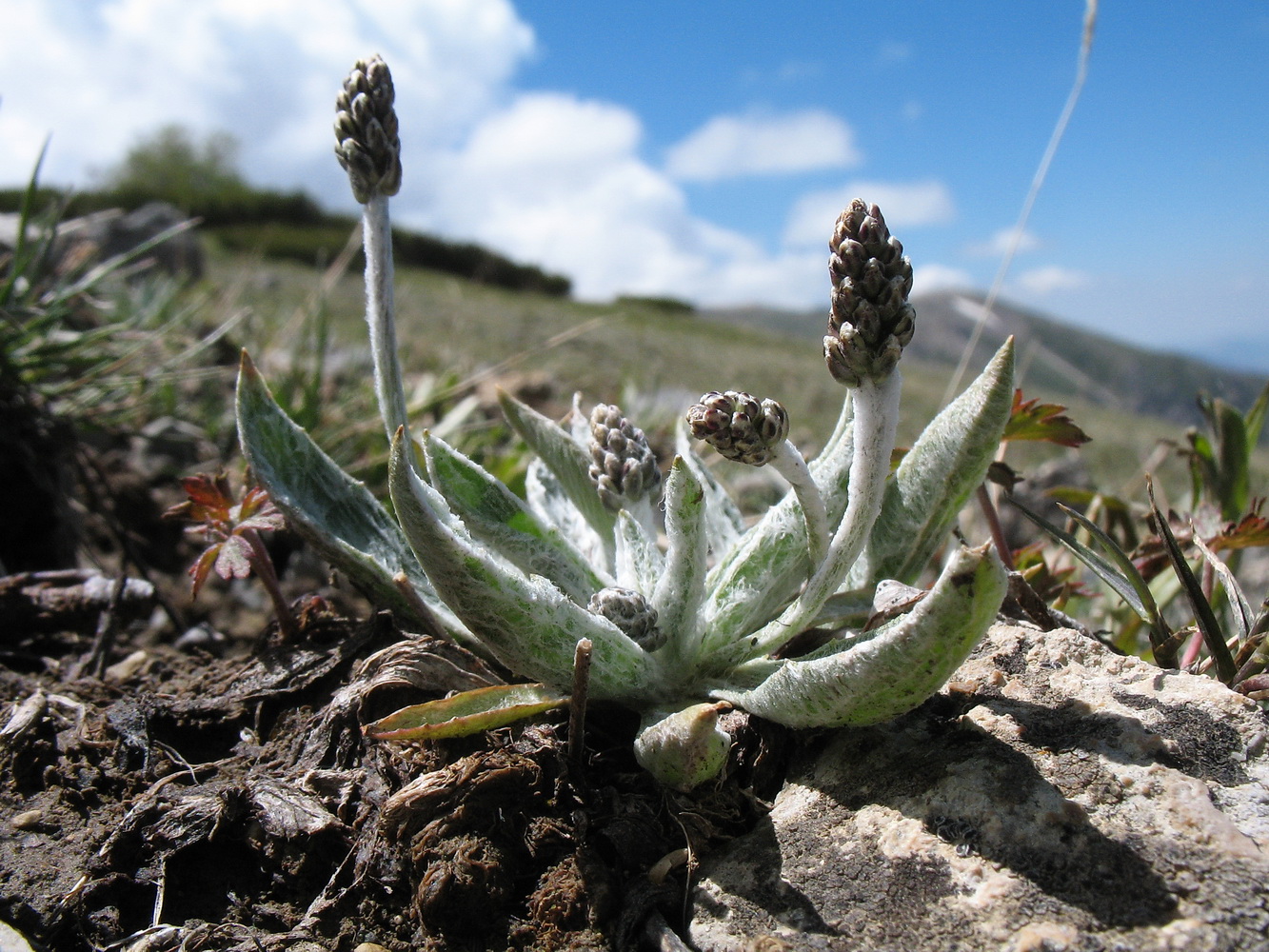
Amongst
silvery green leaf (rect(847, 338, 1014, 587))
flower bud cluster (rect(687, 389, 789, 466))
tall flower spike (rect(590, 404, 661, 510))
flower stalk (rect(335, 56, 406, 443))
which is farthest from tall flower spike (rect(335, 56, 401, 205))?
silvery green leaf (rect(847, 338, 1014, 587))

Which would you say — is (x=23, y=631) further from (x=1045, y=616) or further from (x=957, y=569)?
(x=1045, y=616)

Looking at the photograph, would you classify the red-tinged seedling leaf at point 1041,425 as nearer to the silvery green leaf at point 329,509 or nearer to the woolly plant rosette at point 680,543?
the woolly plant rosette at point 680,543

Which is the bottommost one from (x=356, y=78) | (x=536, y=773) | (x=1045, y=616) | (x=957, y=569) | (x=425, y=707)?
(x=536, y=773)

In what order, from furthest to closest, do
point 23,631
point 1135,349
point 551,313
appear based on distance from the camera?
point 1135,349 → point 551,313 → point 23,631

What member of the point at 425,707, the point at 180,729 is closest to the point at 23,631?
the point at 180,729

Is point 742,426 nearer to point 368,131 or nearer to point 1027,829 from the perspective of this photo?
point 1027,829

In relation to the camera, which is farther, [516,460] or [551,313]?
[551,313]
